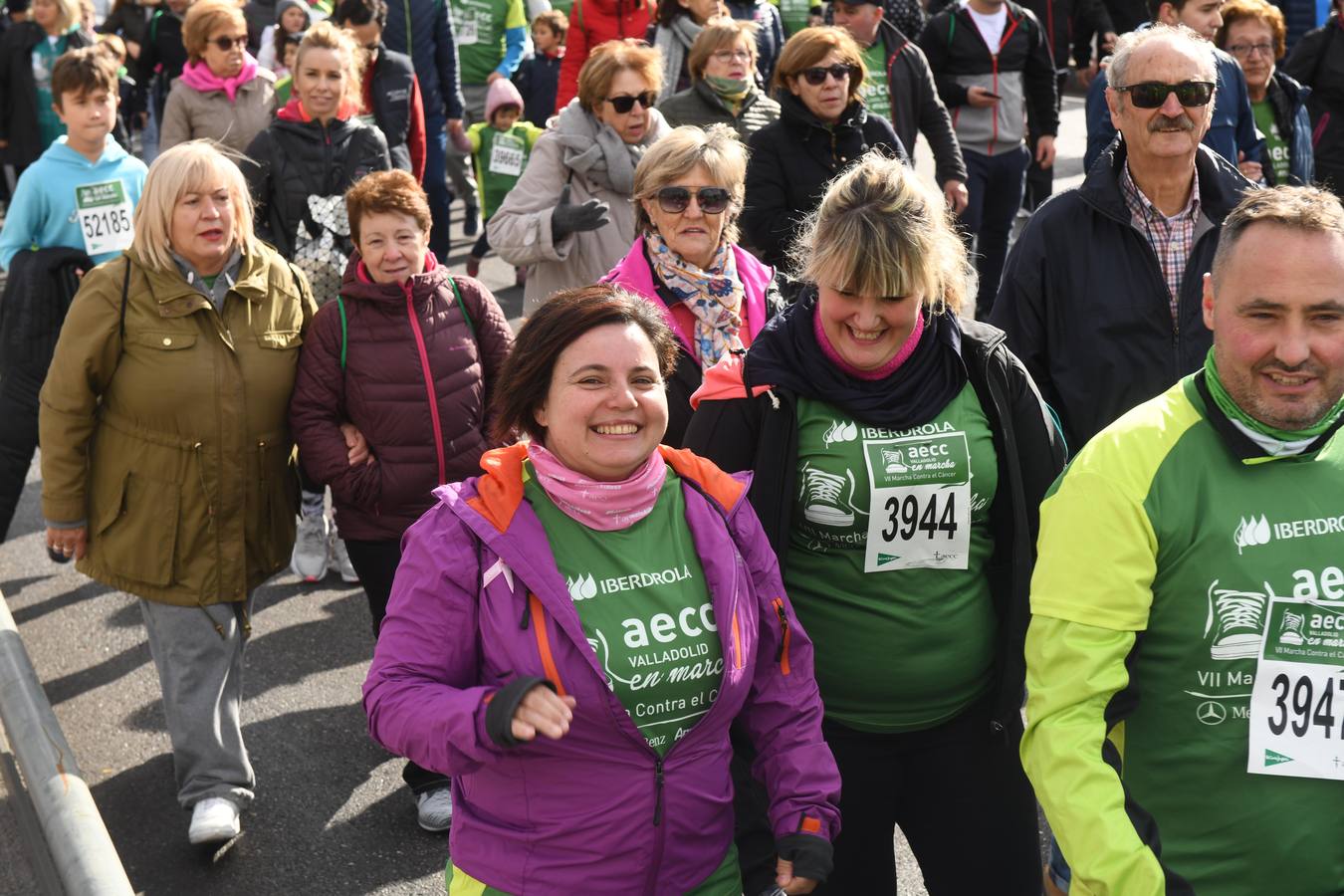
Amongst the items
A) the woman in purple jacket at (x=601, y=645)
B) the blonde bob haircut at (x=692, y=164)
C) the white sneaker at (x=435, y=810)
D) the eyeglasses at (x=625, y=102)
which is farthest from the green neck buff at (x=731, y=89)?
the woman in purple jacket at (x=601, y=645)

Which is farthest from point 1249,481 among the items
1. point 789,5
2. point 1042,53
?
point 789,5

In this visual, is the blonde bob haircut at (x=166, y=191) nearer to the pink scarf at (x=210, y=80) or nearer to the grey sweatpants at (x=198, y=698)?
the grey sweatpants at (x=198, y=698)

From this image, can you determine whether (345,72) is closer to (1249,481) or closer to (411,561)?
(411,561)

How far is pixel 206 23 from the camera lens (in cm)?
792

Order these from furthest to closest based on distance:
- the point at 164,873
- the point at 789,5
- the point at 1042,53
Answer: the point at 789,5
the point at 1042,53
the point at 164,873

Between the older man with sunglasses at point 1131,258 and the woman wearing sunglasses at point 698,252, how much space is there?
2.55ft

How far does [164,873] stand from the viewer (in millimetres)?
4836

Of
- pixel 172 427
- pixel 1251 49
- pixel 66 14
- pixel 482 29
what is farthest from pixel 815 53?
pixel 66 14

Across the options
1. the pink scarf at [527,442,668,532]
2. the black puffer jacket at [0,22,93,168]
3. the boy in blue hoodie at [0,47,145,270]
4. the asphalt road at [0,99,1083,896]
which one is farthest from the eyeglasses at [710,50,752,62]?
the black puffer jacket at [0,22,93,168]

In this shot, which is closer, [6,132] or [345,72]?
[345,72]

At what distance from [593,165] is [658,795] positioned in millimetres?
3647

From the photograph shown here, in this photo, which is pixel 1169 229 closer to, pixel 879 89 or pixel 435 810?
pixel 435 810

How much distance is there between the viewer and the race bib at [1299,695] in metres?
2.66

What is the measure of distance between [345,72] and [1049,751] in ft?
16.5
